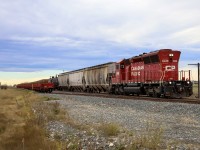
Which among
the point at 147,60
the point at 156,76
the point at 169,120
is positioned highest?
the point at 147,60

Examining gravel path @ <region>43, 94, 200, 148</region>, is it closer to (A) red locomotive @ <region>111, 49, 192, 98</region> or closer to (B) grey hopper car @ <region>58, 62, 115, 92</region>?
(A) red locomotive @ <region>111, 49, 192, 98</region>

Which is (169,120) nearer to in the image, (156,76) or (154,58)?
(156,76)

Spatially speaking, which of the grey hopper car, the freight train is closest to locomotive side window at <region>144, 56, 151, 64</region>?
the freight train

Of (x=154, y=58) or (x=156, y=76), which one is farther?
(x=154, y=58)

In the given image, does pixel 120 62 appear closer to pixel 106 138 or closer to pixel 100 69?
pixel 100 69

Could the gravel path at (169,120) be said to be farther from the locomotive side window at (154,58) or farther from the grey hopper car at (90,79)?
the grey hopper car at (90,79)

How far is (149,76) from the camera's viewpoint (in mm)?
31859

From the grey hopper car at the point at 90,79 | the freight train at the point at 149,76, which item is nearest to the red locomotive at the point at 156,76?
the freight train at the point at 149,76

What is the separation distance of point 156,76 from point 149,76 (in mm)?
1387

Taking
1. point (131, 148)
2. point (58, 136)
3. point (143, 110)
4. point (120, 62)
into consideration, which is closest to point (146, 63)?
point (120, 62)

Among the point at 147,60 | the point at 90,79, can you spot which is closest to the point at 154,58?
the point at 147,60

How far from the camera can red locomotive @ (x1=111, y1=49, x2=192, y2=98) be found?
2850 cm

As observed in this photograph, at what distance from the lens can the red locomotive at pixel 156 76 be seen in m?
28.5

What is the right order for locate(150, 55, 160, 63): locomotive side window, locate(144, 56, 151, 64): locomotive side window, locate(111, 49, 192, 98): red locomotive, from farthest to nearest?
1. locate(144, 56, 151, 64): locomotive side window
2. locate(150, 55, 160, 63): locomotive side window
3. locate(111, 49, 192, 98): red locomotive
